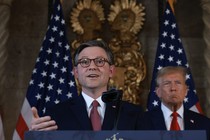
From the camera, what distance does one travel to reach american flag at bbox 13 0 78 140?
5.95m

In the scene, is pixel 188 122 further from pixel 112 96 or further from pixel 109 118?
pixel 112 96

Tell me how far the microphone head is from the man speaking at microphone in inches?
12.3

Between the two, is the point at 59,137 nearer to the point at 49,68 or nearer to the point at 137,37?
the point at 49,68

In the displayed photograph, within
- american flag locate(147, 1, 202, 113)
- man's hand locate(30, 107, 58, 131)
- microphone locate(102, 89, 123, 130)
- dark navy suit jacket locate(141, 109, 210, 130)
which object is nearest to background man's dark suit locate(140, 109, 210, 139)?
dark navy suit jacket locate(141, 109, 210, 130)

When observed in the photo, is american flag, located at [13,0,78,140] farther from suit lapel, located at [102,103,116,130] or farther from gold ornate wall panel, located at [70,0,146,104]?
suit lapel, located at [102,103,116,130]

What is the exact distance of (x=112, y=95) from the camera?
2.46 m

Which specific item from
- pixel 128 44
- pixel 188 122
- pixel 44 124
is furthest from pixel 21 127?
pixel 44 124

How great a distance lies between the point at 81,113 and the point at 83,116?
3 cm

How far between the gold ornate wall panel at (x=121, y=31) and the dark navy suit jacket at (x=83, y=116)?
3.61 metres

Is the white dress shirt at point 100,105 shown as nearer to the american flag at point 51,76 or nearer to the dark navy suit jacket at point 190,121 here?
the dark navy suit jacket at point 190,121

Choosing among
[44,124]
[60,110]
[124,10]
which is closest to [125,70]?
[124,10]

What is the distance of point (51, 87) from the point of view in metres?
6.10

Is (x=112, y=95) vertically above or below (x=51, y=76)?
below

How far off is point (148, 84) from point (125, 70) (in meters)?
0.35
